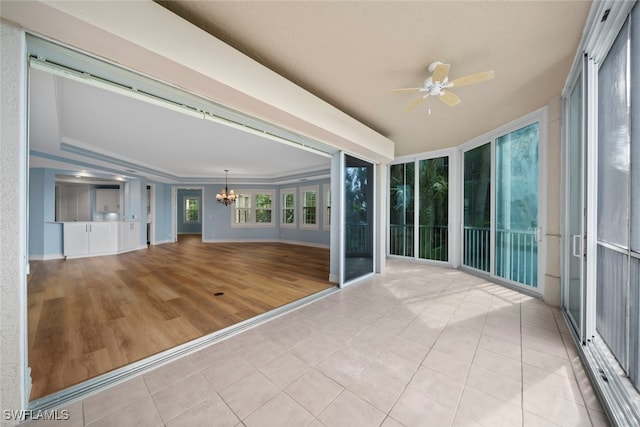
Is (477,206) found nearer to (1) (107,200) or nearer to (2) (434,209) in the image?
(2) (434,209)

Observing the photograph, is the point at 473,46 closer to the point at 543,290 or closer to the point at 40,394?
the point at 543,290

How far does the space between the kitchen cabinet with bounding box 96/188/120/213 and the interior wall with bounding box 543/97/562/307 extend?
1112cm

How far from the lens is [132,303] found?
286cm

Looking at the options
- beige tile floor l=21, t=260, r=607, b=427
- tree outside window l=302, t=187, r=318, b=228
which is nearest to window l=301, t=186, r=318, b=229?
tree outside window l=302, t=187, r=318, b=228

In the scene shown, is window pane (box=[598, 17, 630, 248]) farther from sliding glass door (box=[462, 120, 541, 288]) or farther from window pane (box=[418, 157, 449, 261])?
window pane (box=[418, 157, 449, 261])

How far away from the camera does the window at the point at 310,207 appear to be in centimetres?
802

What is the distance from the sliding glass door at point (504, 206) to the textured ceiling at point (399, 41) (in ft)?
3.10

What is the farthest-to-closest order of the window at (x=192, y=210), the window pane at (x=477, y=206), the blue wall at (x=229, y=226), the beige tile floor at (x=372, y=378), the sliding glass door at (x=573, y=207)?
1. the window at (x=192, y=210)
2. the blue wall at (x=229, y=226)
3. the window pane at (x=477, y=206)
4. the sliding glass door at (x=573, y=207)
5. the beige tile floor at (x=372, y=378)

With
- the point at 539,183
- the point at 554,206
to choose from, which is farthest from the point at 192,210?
the point at 554,206

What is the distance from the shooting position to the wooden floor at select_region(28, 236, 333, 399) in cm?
181

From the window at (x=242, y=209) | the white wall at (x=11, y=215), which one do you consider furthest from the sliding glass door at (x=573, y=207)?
the window at (x=242, y=209)

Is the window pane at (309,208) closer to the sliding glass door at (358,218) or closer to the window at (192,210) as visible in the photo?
the sliding glass door at (358,218)

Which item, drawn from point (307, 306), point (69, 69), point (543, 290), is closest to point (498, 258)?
point (543, 290)

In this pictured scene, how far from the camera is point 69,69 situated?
5.27ft
